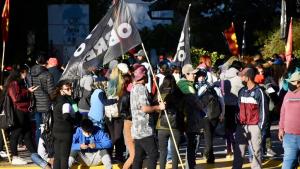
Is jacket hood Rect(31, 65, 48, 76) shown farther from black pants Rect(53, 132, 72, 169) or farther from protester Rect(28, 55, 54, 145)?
black pants Rect(53, 132, 72, 169)

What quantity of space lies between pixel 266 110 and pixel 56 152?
3.32 m

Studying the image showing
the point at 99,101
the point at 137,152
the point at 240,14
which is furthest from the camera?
the point at 240,14

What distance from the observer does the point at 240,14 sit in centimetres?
4094

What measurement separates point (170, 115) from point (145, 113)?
754mm

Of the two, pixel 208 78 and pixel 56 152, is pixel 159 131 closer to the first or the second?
pixel 56 152

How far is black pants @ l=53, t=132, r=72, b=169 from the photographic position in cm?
1211

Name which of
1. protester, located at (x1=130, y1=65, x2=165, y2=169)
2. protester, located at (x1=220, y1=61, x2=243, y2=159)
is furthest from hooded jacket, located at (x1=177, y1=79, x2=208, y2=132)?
protester, located at (x1=220, y1=61, x2=243, y2=159)

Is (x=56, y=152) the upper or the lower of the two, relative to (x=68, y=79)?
lower

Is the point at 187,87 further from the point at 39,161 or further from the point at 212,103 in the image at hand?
the point at 39,161

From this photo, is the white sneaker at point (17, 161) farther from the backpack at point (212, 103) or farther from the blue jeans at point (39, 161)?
the backpack at point (212, 103)

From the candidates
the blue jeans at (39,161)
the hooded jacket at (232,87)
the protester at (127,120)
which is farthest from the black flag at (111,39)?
the hooded jacket at (232,87)

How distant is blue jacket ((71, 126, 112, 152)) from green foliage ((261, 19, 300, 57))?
21.1 metres

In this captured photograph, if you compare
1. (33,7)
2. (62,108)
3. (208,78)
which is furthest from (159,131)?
(33,7)

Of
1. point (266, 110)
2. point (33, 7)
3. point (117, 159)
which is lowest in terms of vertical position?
point (117, 159)
